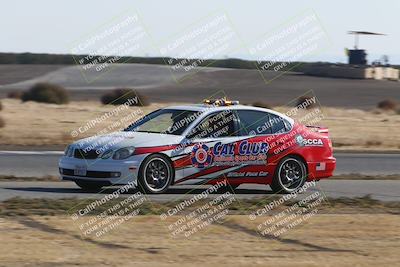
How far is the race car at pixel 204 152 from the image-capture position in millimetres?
14500

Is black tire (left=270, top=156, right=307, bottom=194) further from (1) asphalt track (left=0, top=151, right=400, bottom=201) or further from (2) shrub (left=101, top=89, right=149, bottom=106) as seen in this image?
(2) shrub (left=101, top=89, right=149, bottom=106)

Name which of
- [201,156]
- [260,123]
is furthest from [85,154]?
[260,123]

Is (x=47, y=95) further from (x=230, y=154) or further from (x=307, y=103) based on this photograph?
(x=230, y=154)

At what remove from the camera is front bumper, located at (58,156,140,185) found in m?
14.3

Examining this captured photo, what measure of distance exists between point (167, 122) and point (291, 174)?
2.25 m

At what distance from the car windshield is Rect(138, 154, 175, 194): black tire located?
2.10ft

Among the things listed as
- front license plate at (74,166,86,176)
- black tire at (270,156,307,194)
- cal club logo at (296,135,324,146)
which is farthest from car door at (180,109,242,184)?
front license plate at (74,166,86,176)

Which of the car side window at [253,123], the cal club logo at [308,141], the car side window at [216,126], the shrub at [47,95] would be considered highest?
the shrub at [47,95]

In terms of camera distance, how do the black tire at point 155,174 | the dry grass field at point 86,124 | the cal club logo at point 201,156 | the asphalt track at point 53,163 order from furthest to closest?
the dry grass field at point 86,124 < the asphalt track at point 53,163 < the cal club logo at point 201,156 < the black tire at point 155,174

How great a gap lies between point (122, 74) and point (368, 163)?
52.9 meters

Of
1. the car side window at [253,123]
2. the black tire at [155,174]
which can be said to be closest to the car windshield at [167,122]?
the black tire at [155,174]

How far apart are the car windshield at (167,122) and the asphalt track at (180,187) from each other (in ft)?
3.36

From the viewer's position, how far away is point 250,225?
38.0 feet

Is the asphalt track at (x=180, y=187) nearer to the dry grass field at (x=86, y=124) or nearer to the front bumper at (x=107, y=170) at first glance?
the front bumper at (x=107, y=170)
